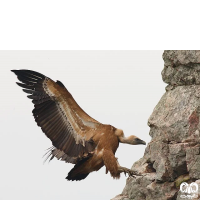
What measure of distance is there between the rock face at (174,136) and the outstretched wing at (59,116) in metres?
1.86

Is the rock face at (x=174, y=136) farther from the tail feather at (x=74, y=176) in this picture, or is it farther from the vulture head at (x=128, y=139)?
the tail feather at (x=74, y=176)

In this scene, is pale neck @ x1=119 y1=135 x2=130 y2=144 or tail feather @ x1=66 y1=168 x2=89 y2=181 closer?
pale neck @ x1=119 y1=135 x2=130 y2=144

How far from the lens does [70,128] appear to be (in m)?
→ 15.3

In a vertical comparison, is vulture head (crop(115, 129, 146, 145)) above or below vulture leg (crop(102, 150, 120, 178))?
above

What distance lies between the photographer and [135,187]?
16.6 metres

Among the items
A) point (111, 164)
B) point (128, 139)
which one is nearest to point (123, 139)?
point (128, 139)

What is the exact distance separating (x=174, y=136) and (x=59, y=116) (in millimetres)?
2810

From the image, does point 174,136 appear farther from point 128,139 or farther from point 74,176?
point 74,176

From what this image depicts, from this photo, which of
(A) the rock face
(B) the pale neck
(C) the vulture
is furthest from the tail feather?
(A) the rock face

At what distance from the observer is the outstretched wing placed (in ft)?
49.3

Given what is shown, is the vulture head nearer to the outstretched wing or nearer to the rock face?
the outstretched wing

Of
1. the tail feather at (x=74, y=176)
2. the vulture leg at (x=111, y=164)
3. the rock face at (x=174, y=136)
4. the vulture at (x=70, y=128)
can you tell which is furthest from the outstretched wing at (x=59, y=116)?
the rock face at (x=174, y=136)
